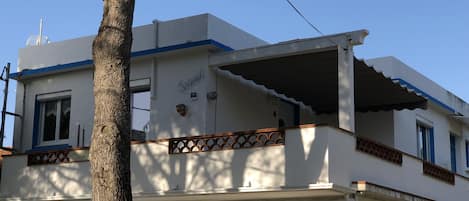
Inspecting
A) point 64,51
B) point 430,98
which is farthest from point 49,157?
point 430,98

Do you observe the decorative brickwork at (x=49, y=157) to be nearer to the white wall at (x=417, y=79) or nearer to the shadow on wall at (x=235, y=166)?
the shadow on wall at (x=235, y=166)

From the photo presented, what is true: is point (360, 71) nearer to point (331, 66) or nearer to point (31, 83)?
point (331, 66)

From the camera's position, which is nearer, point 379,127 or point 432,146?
point 379,127

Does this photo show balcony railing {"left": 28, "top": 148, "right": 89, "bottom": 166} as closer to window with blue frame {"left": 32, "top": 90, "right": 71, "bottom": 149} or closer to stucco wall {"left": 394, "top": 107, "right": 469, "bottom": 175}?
window with blue frame {"left": 32, "top": 90, "right": 71, "bottom": 149}

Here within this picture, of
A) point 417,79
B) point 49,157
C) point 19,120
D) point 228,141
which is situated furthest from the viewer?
point 417,79

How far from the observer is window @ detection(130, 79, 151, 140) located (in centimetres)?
1595

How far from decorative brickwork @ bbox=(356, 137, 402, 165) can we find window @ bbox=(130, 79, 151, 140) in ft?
16.4

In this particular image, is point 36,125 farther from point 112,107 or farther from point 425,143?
point 425,143

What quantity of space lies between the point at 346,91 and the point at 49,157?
6.13m

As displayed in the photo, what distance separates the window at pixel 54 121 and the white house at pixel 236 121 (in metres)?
0.03

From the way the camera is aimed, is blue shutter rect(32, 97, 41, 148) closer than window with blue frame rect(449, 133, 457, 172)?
Yes

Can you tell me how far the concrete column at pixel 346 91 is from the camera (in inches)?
499

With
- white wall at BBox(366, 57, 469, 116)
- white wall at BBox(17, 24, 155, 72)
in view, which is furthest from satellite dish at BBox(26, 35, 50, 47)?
white wall at BBox(366, 57, 469, 116)

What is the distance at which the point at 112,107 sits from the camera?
9914 mm
